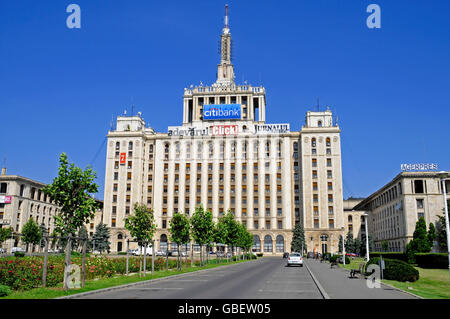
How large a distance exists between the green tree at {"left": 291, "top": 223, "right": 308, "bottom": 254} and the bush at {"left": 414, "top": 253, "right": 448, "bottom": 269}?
162 ft

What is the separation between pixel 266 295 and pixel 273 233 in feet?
294

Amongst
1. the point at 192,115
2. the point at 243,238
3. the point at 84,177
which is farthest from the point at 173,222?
the point at 192,115

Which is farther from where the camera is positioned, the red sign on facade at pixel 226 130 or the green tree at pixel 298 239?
the red sign on facade at pixel 226 130

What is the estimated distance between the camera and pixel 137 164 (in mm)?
111500

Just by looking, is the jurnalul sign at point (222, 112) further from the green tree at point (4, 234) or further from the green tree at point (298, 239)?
the green tree at point (4, 234)

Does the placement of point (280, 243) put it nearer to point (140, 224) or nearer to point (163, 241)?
point (163, 241)

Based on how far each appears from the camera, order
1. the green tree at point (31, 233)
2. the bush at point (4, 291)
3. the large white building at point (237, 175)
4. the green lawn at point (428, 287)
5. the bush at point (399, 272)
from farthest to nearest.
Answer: the large white building at point (237, 175), the green tree at point (31, 233), the bush at point (399, 272), the green lawn at point (428, 287), the bush at point (4, 291)

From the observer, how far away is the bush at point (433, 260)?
46916 millimetres

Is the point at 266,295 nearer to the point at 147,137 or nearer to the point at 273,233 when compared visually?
the point at 273,233

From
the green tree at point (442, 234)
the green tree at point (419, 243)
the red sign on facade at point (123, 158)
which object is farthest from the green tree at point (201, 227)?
the red sign on facade at point (123, 158)

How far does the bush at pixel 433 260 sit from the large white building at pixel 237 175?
176 ft

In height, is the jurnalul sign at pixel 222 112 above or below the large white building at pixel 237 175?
above

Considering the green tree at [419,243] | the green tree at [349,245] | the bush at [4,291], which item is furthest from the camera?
the green tree at [349,245]

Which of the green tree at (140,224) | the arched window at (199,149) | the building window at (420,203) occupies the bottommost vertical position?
the green tree at (140,224)
